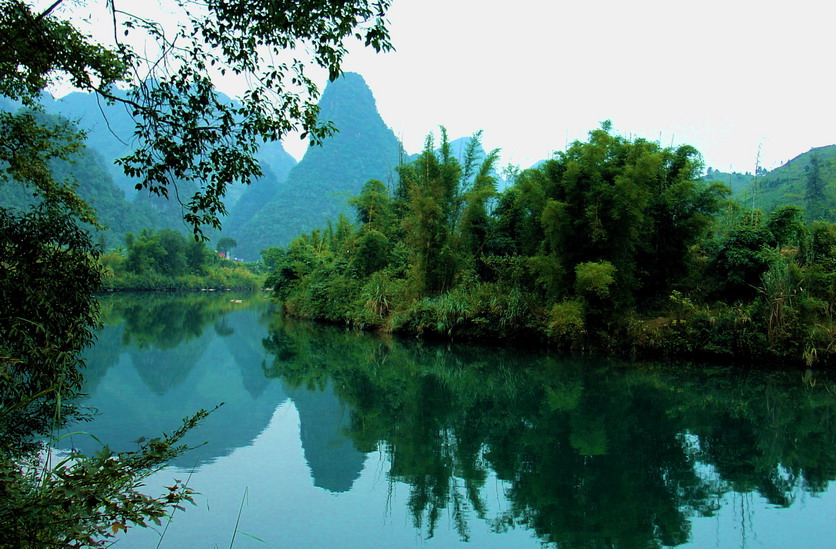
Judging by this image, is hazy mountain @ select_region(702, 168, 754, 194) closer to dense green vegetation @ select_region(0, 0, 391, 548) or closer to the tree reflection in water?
the tree reflection in water

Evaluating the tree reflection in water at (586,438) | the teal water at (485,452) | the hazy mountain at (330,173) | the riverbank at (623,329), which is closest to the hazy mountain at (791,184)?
the riverbank at (623,329)

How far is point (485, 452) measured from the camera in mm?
6020

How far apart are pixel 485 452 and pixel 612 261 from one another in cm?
806

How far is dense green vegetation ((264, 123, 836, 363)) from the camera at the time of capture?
11633mm

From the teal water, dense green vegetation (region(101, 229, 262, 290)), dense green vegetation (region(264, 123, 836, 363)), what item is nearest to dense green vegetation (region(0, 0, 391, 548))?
the teal water

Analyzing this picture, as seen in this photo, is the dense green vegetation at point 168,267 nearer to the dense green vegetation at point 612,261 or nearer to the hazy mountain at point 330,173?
the hazy mountain at point 330,173

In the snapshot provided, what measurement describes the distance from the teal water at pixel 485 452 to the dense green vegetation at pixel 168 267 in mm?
35793

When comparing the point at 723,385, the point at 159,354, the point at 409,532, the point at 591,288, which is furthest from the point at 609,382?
the point at 159,354

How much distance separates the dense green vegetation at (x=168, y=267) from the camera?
46344mm

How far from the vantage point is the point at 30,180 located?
5305 millimetres

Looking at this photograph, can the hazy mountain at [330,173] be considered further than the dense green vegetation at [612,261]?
Yes

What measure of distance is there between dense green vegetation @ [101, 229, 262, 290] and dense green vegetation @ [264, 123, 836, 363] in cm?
3038

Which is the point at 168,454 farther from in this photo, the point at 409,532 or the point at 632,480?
the point at 632,480

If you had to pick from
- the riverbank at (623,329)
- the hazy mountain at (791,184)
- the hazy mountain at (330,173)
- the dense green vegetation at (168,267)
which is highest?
the hazy mountain at (330,173)
